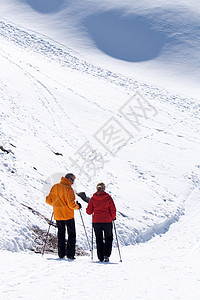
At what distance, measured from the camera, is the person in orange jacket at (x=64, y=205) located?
7.67 meters

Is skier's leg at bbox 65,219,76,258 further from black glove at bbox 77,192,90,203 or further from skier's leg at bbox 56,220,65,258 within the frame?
black glove at bbox 77,192,90,203

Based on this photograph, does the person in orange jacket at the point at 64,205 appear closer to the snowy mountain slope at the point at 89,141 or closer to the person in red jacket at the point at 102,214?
the person in red jacket at the point at 102,214

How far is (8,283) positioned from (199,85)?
4049cm

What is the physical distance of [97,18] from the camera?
57.8 metres

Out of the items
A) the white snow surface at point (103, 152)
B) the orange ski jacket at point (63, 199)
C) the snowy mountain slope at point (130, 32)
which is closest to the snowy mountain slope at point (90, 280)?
the white snow surface at point (103, 152)

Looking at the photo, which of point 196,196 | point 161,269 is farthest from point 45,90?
point 161,269

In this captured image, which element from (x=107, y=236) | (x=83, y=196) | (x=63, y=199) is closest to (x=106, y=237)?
(x=107, y=236)

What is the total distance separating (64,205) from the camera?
7.72 metres

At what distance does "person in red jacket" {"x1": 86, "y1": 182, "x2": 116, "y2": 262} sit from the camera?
809 cm

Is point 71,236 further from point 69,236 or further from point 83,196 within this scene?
Answer: point 83,196

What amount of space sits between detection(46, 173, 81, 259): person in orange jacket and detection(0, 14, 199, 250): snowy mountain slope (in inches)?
41.5

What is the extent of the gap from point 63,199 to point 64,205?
0.13 meters

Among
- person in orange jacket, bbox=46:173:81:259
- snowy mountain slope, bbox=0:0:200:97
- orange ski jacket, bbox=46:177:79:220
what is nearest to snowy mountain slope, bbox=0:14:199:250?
person in orange jacket, bbox=46:173:81:259

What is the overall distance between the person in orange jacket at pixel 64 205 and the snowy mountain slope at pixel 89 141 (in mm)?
1054
